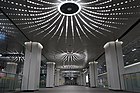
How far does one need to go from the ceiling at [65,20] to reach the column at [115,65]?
152 centimetres

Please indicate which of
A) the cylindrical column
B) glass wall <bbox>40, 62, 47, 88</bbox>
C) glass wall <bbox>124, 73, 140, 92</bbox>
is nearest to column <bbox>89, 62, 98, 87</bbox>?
the cylindrical column

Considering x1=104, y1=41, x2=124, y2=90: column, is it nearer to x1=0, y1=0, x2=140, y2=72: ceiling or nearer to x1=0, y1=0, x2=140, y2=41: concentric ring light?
x1=0, y1=0, x2=140, y2=72: ceiling

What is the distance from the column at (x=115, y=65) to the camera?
1434 centimetres

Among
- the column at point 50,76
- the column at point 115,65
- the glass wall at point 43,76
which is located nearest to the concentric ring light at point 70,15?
the column at point 115,65

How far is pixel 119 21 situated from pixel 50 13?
5.79 m

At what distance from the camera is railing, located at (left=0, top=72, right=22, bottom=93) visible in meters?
11.0

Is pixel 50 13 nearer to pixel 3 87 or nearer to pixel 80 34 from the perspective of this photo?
pixel 80 34

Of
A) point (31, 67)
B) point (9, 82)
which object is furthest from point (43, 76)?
point (9, 82)

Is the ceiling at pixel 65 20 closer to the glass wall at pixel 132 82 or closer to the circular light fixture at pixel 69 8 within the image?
the circular light fixture at pixel 69 8

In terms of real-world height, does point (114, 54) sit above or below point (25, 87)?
above

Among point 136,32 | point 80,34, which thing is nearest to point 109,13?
Answer: point 80,34

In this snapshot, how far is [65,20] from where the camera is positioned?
10.3m

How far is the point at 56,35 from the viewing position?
13.4m

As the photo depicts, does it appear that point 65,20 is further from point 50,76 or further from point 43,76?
point 43,76
